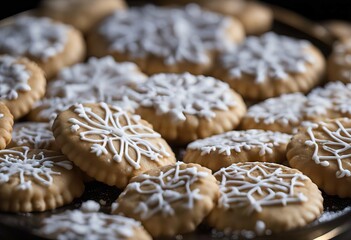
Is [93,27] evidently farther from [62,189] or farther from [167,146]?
[62,189]

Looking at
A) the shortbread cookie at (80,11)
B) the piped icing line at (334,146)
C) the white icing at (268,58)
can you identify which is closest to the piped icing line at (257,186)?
the piped icing line at (334,146)

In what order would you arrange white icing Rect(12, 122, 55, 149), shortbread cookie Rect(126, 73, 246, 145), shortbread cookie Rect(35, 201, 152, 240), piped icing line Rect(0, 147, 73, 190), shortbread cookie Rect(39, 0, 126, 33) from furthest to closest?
1. shortbread cookie Rect(39, 0, 126, 33)
2. shortbread cookie Rect(126, 73, 246, 145)
3. white icing Rect(12, 122, 55, 149)
4. piped icing line Rect(0, 147, 73, 190)
5. shortbread cookie Rect(35, 201, 152, 240)

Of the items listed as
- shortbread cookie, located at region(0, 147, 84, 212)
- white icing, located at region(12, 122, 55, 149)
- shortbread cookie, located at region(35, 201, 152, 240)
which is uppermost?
shortbread cookie, located at region(35, 201, 152, 240)

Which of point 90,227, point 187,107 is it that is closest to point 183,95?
point 187,107

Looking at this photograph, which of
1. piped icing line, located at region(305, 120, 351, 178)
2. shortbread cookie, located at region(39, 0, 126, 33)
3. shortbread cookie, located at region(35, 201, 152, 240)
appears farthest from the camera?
shortbread cookie, located at region(39, 0, 126, 33)

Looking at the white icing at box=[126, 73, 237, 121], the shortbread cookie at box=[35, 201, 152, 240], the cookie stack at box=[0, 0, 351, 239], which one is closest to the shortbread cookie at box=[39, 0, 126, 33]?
the cookie stack at box=[0, 0, 351, 239]

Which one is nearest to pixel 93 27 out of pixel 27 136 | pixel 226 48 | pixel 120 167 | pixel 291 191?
pixel 226 48

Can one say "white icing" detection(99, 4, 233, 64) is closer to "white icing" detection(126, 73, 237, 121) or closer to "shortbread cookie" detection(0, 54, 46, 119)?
"white icing" detection(126, 73, 237, 121)
